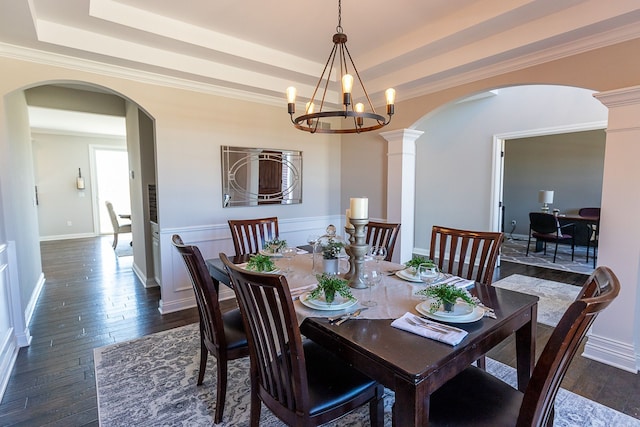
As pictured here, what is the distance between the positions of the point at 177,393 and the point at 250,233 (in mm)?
1399

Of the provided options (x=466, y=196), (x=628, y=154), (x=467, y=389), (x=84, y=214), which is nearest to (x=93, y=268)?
(x=84, y=214)

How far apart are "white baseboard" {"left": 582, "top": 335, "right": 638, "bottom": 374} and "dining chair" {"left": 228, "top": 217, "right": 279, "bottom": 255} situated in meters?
2.74

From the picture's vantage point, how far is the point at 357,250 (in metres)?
1.81

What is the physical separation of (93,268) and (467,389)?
5.75 metres

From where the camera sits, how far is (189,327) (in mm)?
3082

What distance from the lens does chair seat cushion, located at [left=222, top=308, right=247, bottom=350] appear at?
73.9 inches

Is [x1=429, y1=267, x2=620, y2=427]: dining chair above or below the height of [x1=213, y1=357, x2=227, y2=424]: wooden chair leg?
above

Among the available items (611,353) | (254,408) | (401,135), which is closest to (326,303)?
(254,408)

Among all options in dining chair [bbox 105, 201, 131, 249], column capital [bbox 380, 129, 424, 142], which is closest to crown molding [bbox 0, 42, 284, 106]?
column capital [bbox 380, 129, 424, 142]

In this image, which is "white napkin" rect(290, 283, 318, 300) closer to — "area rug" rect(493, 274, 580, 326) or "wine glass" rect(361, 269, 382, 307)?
"wine glass" rect(361, 269, 382, 307)

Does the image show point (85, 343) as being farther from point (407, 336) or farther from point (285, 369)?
point (407, 336)

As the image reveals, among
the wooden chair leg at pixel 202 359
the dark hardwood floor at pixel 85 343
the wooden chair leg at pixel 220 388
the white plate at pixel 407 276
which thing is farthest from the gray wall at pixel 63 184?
the white plate at pixel 407 276

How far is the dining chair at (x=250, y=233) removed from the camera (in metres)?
2.95

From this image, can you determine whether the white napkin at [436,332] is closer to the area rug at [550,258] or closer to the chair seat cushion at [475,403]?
the chair seat cushion at [475,403]
